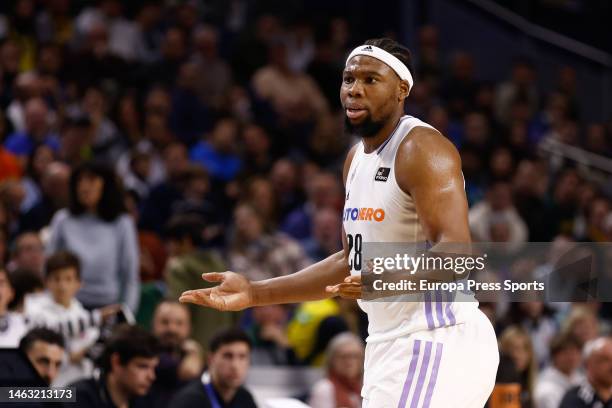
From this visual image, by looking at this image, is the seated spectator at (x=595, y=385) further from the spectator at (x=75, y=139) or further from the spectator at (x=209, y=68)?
the spectator at (x=209, y=68)

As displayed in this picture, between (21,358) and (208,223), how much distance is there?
395 centimetres

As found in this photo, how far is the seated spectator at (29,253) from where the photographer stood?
873 centimetres

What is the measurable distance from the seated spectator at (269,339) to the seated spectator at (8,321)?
2193 mm

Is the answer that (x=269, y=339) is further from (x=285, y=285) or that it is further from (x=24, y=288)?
(x=285, y=285)

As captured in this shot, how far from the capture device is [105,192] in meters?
8.74

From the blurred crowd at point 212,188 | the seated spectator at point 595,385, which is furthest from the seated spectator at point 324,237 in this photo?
the seated spectator at point 595,385

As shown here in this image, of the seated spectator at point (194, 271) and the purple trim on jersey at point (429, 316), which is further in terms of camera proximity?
the seated spectator at point (194, 271)

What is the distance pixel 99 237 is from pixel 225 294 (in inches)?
163

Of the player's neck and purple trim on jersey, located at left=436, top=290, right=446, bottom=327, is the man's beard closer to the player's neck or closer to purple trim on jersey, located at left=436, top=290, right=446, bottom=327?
the player's neck

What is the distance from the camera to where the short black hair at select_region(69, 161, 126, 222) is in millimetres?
8648

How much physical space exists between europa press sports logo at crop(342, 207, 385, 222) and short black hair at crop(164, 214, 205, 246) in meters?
4.56

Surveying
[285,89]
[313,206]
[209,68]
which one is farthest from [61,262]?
[285,89]

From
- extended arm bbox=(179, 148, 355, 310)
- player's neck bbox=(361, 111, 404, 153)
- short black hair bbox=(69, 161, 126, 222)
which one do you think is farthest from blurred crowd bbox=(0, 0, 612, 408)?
player's neck bbox=(361, 111, 404, 153)

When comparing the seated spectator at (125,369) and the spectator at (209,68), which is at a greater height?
the spectator at (209,68)
